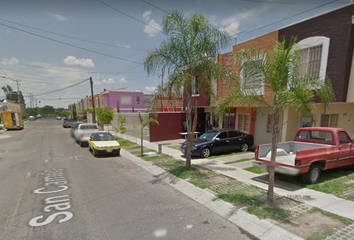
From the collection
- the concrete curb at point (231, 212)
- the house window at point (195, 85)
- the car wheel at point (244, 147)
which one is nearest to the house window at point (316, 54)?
the house window at point (195, 85)

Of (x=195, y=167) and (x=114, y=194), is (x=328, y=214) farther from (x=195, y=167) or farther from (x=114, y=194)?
(x=114, y=194)

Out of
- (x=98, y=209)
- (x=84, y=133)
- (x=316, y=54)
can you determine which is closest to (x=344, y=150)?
(x=316, y=54)

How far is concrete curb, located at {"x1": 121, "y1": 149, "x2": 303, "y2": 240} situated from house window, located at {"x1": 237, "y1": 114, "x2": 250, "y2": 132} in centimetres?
863

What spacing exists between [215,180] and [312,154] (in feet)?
10.1

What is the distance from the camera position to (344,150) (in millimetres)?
6191

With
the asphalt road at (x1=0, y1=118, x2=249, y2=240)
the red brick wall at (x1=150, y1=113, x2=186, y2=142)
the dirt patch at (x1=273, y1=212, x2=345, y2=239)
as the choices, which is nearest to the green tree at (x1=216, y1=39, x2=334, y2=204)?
the dirt patch at (x1=273, y1=212, x2=345, y2=239)

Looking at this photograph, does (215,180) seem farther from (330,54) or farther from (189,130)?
(330,54)

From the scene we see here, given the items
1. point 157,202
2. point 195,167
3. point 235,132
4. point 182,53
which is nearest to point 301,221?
point 157,202

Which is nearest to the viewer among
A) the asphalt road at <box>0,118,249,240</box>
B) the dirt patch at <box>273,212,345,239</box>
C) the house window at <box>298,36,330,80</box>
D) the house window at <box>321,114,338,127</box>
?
the dirt patch at <box>273,212,345,239</box>

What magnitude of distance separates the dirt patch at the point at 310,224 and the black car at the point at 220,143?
5806mm

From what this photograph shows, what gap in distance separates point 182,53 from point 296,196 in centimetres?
594

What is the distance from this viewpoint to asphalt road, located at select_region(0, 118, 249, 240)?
Result: 3.51 metres

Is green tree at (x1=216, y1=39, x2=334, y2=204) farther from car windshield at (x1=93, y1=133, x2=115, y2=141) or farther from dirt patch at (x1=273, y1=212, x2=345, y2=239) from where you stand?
car windshield at (x1=93, y1=133, x2=115, y2=141)

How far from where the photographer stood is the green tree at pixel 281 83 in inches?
156
